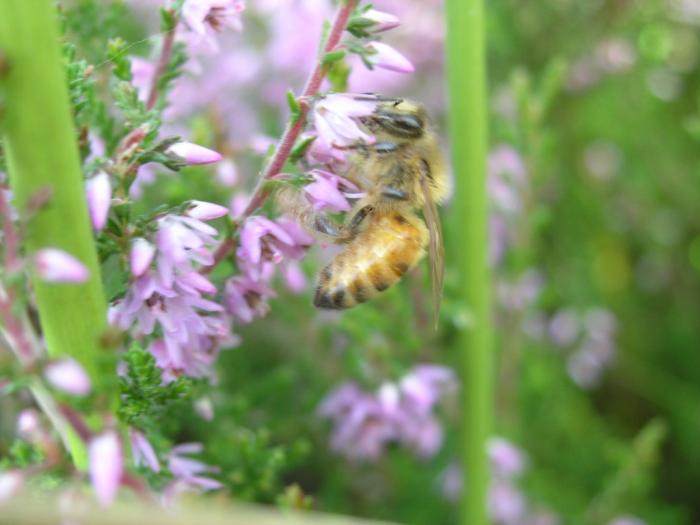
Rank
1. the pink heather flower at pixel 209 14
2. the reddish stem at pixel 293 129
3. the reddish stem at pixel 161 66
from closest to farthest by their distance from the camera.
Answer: the reddish stem at pixel 293 129
the pink heather flower at pixel 209 14
the reddish stem at pixel 161 66

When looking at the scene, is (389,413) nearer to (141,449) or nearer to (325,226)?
(325,226)

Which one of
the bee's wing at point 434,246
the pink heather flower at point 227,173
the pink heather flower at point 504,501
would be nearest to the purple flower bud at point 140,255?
the bee's wing at point 434,246

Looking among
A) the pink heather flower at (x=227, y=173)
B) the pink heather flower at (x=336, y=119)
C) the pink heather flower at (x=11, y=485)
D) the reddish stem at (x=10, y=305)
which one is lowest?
the pink heather flower at (x=11, y=485)

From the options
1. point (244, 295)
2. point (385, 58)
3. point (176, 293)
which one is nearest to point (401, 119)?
point (385, 58)

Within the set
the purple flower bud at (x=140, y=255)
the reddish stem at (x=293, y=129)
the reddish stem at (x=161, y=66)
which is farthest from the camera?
the reddish stem at (x=161, y=66)

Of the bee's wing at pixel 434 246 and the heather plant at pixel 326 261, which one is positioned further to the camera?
the bee's wing at pixel 434 246

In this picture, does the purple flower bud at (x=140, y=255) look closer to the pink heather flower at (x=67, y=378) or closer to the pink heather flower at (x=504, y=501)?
the pink heather flower at (x=67, y=378)

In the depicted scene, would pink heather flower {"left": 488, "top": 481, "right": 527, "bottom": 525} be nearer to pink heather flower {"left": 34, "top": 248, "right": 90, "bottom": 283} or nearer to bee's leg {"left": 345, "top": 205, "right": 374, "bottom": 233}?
bee's leg {"left": 345, "top": 205, "right": 374, "bottom": 233}
